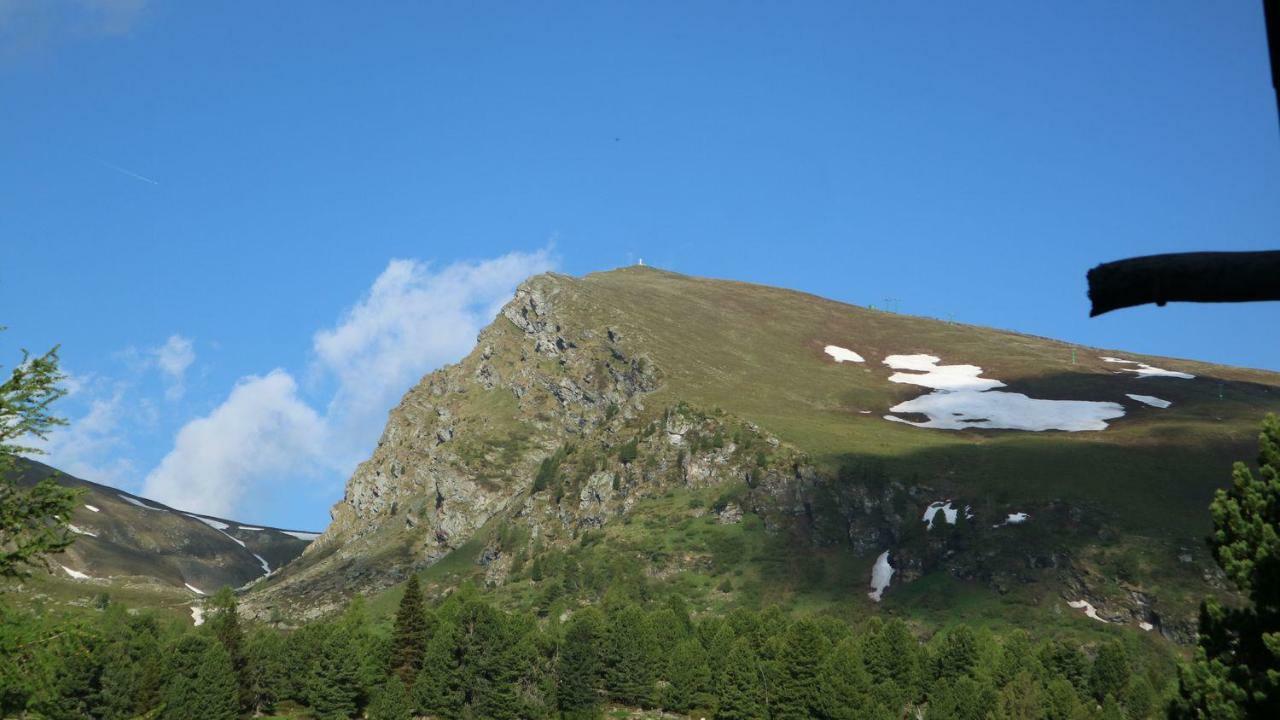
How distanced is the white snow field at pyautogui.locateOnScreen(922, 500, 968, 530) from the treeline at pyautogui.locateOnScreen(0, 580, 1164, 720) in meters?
55.0

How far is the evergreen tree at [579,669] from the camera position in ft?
422

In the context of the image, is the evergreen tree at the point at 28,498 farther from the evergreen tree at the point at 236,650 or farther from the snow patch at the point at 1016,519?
the snow patch at the point at 1016,519

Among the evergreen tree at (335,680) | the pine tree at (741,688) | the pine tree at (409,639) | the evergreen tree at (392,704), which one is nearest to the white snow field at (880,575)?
the pine tree at (741,688)

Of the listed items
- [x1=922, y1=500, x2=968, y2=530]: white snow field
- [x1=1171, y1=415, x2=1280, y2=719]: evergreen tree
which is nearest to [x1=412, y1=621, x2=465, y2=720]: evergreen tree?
[x1=1171, y1=415, x2=1280, y2=719]: evergreen tree

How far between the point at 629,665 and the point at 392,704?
92.0ft

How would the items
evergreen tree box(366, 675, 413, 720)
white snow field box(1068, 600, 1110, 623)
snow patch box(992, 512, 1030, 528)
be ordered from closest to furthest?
evergreen tree box(366, 675, 413, 720)
white snow field box(1068, 600, 1110, 623)
snow patch box(992, 512, 1030, 528)

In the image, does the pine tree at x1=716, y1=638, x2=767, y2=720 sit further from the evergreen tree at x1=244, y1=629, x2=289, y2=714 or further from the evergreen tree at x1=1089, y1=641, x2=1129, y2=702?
the evergreen tree at x1=244, y1=629, x2=289, y2=714

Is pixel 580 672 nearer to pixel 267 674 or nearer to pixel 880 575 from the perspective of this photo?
pixel 267 674

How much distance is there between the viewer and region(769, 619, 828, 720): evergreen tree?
389 feet

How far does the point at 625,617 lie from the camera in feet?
461

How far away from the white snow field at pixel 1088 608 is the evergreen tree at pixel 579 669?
74404 millimetres

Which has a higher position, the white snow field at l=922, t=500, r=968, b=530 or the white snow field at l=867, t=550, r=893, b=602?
the white snow field at l=922, t=500, r=968, b=530

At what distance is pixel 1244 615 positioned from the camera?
5078 cm

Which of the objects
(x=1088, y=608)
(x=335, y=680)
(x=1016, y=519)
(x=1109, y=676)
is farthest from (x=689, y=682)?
(x=1016, y=519)
